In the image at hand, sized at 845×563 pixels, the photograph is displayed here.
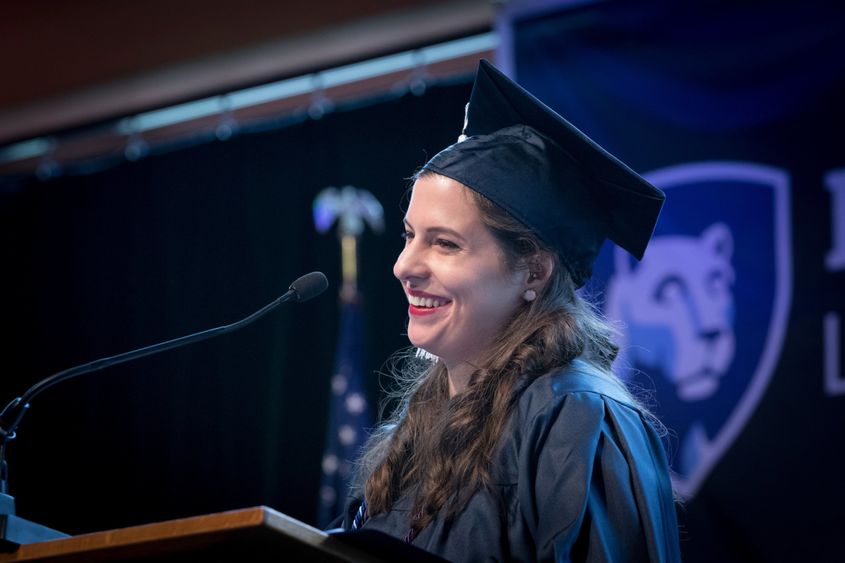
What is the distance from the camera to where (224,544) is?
1.38 meters

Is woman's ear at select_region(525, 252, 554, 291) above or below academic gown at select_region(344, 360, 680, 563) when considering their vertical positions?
above

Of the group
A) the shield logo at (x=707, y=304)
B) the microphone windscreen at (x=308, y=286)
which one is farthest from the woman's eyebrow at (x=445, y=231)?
the shield logo at (x=707, y=304)

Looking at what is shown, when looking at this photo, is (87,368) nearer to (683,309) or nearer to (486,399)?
(486,399)

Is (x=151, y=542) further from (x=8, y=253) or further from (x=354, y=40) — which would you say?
(x=8, y=253)

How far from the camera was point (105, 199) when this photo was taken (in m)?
5.24

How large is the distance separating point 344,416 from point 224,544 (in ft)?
9.70

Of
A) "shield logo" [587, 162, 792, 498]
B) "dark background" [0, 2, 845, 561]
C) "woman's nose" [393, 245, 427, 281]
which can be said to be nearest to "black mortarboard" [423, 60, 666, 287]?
"woman's nose" [393, 245, 427, 281]

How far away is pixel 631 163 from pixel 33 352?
3292mm

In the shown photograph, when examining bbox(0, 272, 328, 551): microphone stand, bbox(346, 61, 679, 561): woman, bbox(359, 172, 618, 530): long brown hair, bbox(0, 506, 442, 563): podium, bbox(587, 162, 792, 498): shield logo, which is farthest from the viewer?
bbox(587, 162, 792, 498): shield logo

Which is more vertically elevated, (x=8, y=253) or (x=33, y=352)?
(x=8, y=253)

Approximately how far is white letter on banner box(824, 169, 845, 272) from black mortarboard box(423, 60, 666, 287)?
1416mm

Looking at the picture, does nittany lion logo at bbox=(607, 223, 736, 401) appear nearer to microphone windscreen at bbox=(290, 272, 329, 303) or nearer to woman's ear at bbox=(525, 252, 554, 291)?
woman's ear at bbox=(525, 252, 554, 291)

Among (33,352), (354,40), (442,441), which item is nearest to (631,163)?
(354,40)

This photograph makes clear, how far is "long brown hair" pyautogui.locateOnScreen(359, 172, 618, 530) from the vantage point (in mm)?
1881
